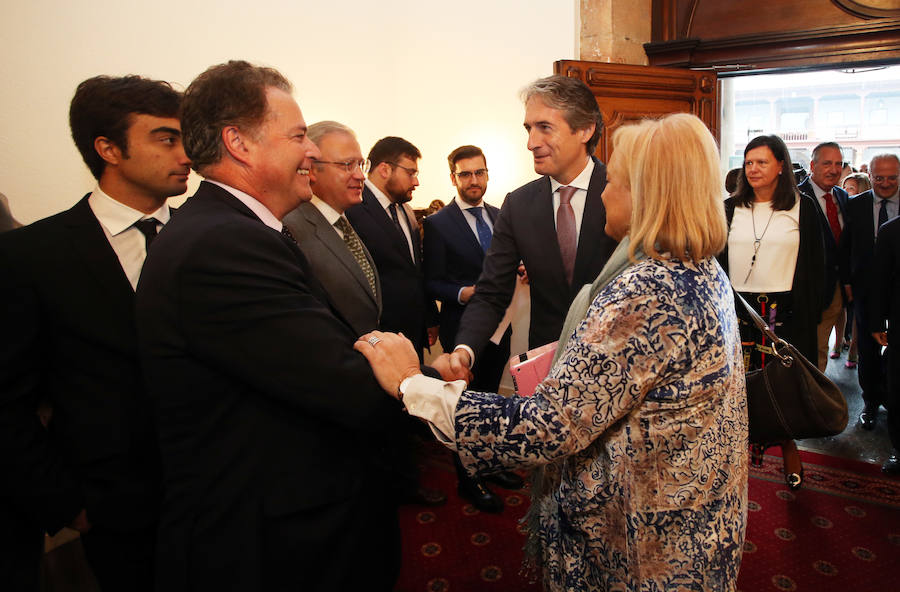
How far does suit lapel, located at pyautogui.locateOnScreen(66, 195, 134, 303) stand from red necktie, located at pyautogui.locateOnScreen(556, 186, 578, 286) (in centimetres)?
140

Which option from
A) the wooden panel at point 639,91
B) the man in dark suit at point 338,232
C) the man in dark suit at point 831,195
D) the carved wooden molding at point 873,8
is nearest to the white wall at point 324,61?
the wooden panel at point 639,91

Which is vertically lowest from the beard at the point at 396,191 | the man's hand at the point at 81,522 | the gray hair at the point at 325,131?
the man's hand at the point at 81,522

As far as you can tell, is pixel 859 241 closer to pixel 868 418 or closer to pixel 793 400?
pixel 868 418

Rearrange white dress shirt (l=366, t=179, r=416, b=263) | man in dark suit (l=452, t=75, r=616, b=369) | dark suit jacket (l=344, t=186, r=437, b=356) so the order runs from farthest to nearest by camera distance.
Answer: white dress shirt (l=366, t=179, r=416, b=263)
dark suit jacket (l=344, t=186, r=437, b=356)
man in dark suit (l=452, t=75, r=616, b=369)

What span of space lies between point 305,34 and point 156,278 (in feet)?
12.0

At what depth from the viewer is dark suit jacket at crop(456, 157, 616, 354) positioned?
199cm

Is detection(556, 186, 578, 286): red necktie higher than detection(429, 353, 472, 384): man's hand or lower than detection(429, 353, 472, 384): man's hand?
higher

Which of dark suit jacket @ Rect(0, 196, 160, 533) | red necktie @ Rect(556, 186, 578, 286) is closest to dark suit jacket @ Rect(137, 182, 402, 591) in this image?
dark suit jacket @ Rect(0, 196, 160, 533)

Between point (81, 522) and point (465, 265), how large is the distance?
2.42 metres

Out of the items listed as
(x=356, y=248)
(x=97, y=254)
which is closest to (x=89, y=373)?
(x=97, y=254)

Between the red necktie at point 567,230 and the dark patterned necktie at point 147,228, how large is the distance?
4.39 ft

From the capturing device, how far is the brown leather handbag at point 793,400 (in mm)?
1546

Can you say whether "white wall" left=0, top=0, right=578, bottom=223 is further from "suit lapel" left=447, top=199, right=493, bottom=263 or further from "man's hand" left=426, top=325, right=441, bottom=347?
"man's hand" left=426, top=325, right=441, bottom=347

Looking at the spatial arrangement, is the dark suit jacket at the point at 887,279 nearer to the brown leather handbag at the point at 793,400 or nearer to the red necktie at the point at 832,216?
the red necktie at the point at 832,216
